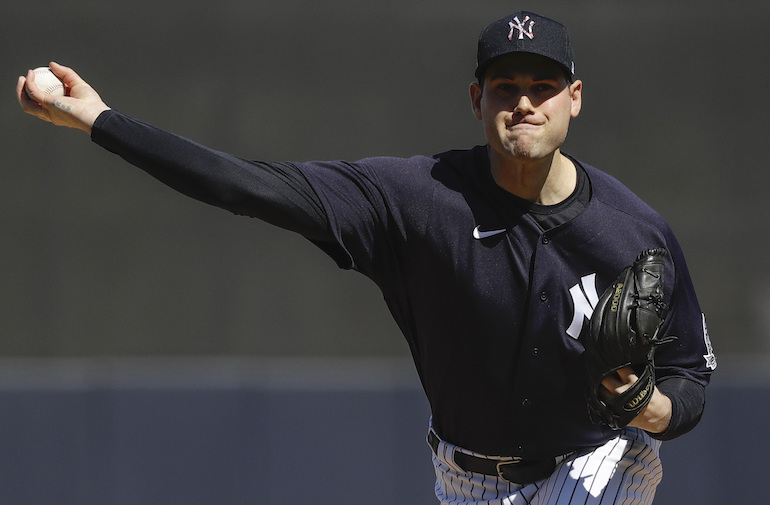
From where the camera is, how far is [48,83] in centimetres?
246

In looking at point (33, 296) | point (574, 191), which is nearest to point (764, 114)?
point (574, 191)

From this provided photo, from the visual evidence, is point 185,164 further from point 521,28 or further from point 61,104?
point 521,28

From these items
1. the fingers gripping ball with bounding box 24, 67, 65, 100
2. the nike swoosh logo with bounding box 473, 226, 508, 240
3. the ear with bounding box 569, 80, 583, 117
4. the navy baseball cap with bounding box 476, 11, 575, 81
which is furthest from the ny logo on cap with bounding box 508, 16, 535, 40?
the fingers gripping ball with bounding box 24, 67, 65, 100

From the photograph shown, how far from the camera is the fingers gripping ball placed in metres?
2.44

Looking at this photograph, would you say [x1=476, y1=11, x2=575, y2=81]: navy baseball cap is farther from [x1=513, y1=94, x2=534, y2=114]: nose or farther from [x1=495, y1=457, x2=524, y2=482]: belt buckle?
[x1=495, y1=457, x2=524, y2=482]: belt buckle

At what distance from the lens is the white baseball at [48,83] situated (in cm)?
244

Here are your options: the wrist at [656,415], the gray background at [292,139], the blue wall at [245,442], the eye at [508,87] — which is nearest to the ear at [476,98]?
the eye at [508,87]

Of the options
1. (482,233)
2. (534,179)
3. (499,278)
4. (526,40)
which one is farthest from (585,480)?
(526,40)

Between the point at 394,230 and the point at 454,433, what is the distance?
0.65 metres

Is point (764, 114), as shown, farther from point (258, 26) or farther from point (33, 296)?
point (33, 296)

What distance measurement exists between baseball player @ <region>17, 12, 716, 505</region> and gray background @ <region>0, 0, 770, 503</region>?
293 centimetres

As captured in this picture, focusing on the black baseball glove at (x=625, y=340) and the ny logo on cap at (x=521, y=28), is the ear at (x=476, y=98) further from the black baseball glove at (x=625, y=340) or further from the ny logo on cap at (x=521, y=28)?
the black baseball glove at (x=625, y=340)

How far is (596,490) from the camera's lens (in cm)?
276

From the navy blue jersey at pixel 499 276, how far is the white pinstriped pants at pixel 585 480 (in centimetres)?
8
